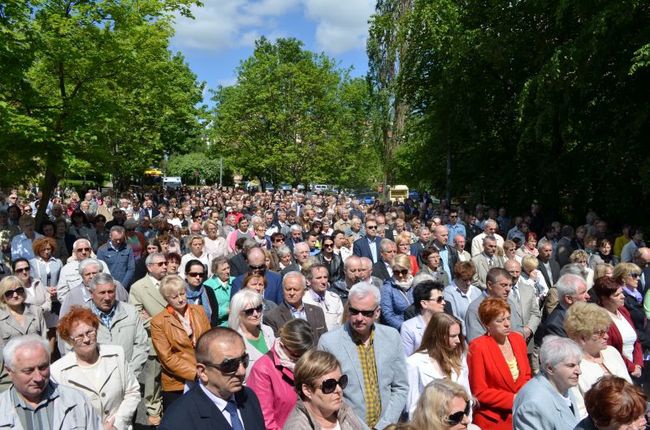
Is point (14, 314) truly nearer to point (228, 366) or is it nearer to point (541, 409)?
point (228, 366)

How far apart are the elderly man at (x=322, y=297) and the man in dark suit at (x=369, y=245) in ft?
12.0

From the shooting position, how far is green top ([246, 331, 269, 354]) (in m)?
4.48

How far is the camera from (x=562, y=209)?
1780 centimetres

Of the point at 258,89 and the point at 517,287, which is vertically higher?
the point at 258,89

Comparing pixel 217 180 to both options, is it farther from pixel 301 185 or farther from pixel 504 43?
pixel 504 43

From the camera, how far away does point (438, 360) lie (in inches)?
165

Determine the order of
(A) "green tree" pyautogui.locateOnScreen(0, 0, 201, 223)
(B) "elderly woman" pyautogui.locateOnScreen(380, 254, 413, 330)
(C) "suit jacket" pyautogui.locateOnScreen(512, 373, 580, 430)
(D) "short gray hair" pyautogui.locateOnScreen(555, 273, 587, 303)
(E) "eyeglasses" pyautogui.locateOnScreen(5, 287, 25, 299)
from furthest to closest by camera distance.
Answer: (A) "green tree" pyautogui.locateOnScreen(0, 0, 201, 223) → (B) "elderly woman" pyautogui.locateOnScreen(380, 254, 413, 330) → (D) "short gray hair" pyautogui.locateOnScreen(555, 273, 587, 303) → (E) "eyeglasses" pyautogui.locateOnScreen(5, 287, 25, 299) → (C) "suit jacket" pyautogui.locateOnScreen(512, 373, 580, 430)

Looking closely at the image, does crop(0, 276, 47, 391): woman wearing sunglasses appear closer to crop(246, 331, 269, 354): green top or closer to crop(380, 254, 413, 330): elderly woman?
crop(246, 331, 269, 354): green top

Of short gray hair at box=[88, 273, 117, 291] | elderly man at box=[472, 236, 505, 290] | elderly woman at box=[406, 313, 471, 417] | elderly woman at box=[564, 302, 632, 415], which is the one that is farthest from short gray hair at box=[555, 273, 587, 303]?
short gray hair at box=[88, 273, 117, 291]

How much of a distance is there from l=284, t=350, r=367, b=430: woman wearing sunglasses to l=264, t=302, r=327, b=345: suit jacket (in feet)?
6.47

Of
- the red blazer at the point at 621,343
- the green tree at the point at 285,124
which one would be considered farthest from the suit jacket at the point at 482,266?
the green tree at the point at 285,124

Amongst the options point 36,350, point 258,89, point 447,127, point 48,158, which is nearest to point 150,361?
point 36,350

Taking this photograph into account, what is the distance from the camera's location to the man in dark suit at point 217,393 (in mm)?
3021

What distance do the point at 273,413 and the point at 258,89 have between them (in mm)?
34561
